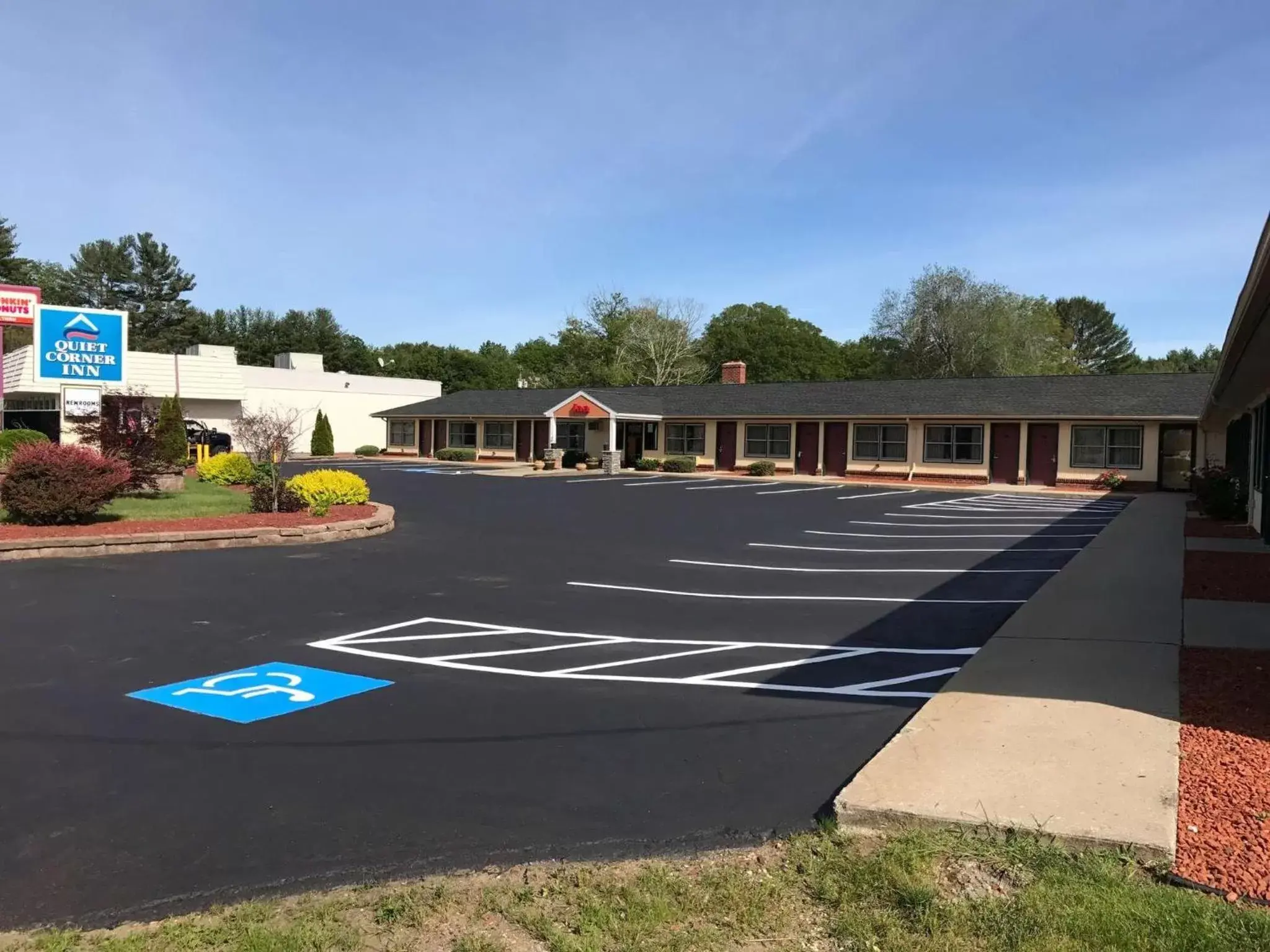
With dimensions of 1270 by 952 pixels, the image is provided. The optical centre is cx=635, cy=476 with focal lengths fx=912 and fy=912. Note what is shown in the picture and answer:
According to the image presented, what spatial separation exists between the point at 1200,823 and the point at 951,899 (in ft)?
4.56

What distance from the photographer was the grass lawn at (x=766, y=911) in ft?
10.8

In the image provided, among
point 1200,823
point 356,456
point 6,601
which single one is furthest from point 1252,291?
point 356,456

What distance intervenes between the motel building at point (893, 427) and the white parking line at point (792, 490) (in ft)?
16.1

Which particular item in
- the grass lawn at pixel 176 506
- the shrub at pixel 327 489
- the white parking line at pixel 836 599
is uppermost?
the shrub at pixel 327 489

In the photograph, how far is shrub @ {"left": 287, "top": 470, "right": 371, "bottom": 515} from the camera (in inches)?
669

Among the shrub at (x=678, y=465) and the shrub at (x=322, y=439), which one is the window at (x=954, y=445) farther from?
the shrub at (x=322, y=439)

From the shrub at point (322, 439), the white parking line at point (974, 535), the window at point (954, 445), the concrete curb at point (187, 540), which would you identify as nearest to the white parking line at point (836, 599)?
the white parking line at point (974, 535)

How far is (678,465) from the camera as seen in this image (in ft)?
133

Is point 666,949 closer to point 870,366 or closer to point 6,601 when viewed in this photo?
point 6,601

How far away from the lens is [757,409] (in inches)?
1587

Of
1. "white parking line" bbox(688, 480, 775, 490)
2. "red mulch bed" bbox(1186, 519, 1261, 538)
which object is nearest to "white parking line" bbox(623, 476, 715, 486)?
"white parking line" bbox(688, 480, 775, 490)

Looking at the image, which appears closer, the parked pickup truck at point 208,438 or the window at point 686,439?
the parked pickup truck at point 208,438

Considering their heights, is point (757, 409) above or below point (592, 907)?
above

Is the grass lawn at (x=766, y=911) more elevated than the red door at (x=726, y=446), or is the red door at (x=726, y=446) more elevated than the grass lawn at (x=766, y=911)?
the red door at (x=726, y=446)
